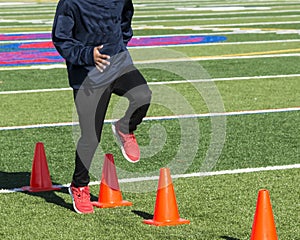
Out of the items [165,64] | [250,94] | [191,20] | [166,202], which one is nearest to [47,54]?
[165,64]

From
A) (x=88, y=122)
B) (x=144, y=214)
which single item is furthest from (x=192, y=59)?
(x=144, y=214)

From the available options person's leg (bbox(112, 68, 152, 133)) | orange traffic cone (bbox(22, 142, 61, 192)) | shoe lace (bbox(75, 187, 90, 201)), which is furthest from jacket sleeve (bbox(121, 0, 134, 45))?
orange traffic cone (bbox(22, 142, 61, 192))

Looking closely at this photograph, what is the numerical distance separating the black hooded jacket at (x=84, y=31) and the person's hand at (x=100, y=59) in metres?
0.03

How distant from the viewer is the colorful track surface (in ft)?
58.6

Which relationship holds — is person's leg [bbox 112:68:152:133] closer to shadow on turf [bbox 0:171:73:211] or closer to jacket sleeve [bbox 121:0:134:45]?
jacket sleeve [bbox 121:0:134:45]

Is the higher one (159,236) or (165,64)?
(159,236)

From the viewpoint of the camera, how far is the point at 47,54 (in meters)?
19.2

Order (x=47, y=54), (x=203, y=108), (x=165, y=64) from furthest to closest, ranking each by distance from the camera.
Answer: (x=47, y=54) < (x=165, y=64) < (x=203, y=108)


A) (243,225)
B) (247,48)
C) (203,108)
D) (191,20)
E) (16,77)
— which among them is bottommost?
(191,20)

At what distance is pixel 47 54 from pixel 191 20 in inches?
411

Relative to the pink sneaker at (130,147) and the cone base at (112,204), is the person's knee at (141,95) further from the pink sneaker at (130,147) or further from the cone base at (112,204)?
the cone base at (112,204)

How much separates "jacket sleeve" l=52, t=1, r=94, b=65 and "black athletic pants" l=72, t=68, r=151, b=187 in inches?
10.8

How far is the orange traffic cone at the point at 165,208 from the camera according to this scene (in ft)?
20.5

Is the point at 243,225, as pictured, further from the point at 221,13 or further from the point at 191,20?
the point at 221,13
